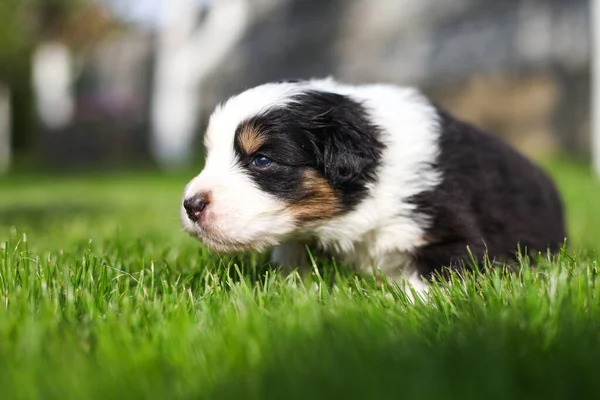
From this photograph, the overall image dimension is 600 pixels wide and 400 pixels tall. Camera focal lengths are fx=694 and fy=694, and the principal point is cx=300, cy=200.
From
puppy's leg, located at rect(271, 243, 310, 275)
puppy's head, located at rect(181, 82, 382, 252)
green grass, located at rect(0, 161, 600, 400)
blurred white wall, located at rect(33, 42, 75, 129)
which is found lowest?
blurred white wall, located at rect(33, 42, 75, 129)

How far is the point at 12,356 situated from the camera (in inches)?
71.9

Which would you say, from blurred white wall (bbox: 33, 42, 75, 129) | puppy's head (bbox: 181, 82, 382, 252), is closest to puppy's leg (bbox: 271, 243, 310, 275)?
puppy's head (bbox: 181, 82, 382, 252)

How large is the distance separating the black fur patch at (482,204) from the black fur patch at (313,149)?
0.30 m

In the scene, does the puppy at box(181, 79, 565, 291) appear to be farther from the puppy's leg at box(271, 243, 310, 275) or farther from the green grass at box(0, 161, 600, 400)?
the green grass at box(0, 161, 600, 400)

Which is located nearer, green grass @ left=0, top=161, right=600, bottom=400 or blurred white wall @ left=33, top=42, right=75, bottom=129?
green grass @ left=0, top=161, right=600, bottom=400

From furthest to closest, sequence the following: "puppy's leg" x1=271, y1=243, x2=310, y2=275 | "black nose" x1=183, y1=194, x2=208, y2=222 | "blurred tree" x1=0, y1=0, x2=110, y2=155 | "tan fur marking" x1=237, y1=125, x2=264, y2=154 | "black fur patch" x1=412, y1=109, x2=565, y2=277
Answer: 1. "blurred tree" x1=0, y1=0, x2=110, y2=155
2. "puppy's leg" x1=271, y1=243, x2=310, y2=275
3. "black fur patch" x1=412, y1=109, x2=565, y2=277
4. "tan fur marking" x1=237, y1=125, x2=264, y2=154
5. "black nose" x1=183, y1=194, x2=208, y2=222

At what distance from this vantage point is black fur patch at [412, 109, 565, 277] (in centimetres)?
309

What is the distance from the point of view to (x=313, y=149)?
303 centimetres

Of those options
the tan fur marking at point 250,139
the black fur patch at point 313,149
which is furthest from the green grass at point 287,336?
the tan fur marking at point 250,139

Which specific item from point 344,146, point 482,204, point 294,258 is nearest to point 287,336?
point 344,146

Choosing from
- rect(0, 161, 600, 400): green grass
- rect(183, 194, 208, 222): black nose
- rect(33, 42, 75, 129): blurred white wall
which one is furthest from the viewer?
rect(33, 42, 75, 129): blurred white wall

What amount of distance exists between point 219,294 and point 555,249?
6.71ft

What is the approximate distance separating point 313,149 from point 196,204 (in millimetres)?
581

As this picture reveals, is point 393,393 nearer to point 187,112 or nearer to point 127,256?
point 127,256
